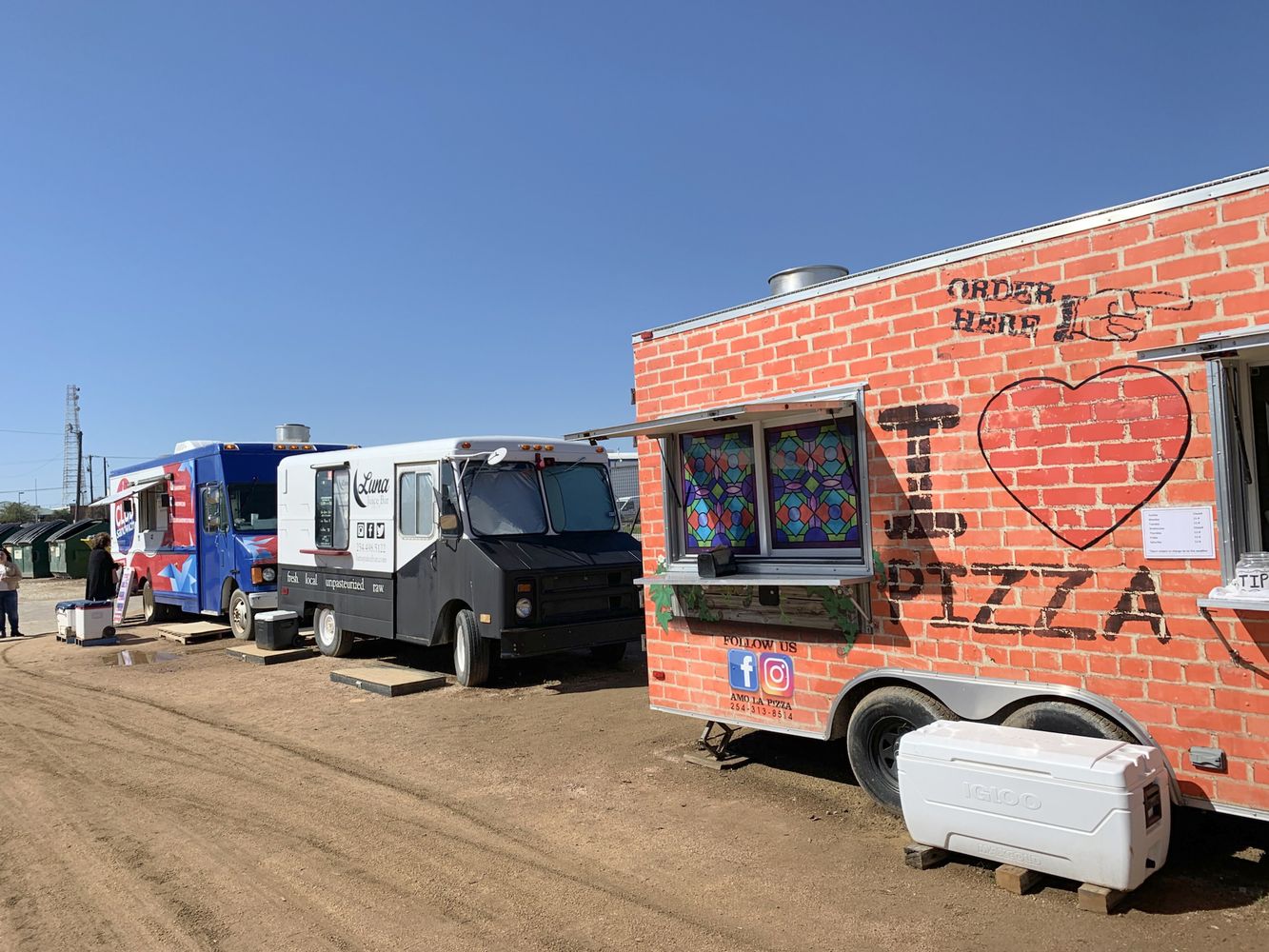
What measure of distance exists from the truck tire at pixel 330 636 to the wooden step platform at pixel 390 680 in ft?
4.60

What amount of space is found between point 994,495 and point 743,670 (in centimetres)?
211

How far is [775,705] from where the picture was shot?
232 inches

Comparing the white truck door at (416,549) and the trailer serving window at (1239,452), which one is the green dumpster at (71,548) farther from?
the trailer serving window at (1239,452)

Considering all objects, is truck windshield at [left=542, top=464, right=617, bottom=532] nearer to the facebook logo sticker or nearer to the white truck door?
the white truck door

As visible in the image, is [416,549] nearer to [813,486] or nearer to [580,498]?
[580,498]

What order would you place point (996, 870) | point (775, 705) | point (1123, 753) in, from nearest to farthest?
1. point (1123, 753)
2. point (996, 870)
3. point (775, 705)

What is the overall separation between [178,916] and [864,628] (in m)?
3.88

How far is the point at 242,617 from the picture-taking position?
14.2 m

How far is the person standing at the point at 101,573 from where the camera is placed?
54.7 feet

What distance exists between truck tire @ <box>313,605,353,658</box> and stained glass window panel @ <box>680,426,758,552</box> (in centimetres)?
700

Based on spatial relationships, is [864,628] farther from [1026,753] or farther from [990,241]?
[990,241]

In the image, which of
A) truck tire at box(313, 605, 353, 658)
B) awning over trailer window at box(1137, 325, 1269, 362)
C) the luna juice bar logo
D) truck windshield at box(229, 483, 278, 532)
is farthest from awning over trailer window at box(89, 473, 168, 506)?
awning over trailer window at box(1137, 325, 1269, 362)

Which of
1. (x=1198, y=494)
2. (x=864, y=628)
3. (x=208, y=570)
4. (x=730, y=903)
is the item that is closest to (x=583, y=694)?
(x=864, y=628)

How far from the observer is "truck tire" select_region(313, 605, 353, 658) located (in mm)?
12016
